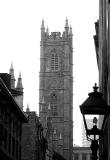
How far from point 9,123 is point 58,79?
92285mm

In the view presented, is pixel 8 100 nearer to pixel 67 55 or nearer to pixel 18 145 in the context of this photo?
pixel 18 145

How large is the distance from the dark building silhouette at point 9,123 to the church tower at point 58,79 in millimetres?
79441

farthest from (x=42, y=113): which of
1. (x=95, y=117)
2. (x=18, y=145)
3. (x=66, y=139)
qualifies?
(x=95, y=117)

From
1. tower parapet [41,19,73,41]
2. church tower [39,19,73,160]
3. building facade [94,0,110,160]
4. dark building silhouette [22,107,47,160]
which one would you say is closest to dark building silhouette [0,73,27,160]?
dark building silhouette [22,107,47,160]

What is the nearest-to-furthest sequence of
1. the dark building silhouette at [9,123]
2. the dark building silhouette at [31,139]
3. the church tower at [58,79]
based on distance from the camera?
1. the dark building silhouette at [9,123]
2. the dark building silhouette at [31,139]
3. the church tower at [58,79]

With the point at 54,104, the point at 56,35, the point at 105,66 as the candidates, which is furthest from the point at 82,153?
the point at 105,66

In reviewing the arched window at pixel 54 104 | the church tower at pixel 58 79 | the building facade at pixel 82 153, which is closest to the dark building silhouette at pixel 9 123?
the church tower at pixel 58 79

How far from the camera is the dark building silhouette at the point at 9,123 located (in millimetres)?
42156

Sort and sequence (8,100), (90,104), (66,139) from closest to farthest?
(90,104) → (8,100) → (66,139)

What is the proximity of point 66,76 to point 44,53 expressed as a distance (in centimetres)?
741

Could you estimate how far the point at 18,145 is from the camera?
53000mm

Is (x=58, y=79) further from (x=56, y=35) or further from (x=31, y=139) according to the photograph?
(x=31, y=139)

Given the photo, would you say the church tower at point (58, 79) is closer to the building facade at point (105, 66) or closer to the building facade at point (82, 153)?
the building facade at point (82, 153)

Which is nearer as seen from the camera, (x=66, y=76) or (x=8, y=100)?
(x=8, y=100)
